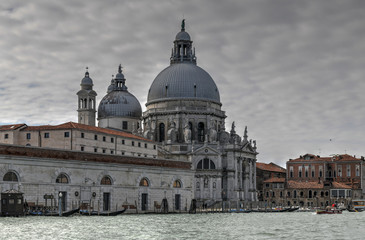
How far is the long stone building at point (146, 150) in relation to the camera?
52312 mm

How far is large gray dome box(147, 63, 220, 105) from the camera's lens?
93500 millimetres

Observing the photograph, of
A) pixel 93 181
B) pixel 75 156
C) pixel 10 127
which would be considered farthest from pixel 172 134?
pixel 75 156

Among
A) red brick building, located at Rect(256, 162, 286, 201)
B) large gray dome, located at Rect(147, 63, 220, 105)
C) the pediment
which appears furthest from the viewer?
red brick building, located at Rect(256, 162, 286, 201)

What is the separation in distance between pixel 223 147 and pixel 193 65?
14.9 meters

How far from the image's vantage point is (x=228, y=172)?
8831cm

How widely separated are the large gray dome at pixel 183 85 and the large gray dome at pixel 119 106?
250cm

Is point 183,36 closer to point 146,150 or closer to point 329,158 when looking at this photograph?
point 146,150

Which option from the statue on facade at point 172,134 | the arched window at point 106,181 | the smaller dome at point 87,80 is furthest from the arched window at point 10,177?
the smaller dome at point 87,80

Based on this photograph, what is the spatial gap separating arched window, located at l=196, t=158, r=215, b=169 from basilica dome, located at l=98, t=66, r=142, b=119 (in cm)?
1507

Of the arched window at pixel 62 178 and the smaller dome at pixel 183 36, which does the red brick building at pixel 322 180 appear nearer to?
the smaller dome at pixel 183 36

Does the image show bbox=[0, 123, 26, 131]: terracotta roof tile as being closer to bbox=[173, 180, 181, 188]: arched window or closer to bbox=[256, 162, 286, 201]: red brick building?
bbox=[173, 180, 181, 188]: arched window

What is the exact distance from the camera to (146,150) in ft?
257

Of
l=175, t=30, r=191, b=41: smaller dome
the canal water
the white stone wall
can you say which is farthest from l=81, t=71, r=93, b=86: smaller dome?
the canal water

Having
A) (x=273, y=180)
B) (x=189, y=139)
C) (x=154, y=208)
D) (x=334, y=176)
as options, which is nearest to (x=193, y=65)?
(x=189, y=139)
